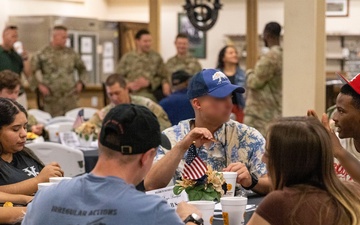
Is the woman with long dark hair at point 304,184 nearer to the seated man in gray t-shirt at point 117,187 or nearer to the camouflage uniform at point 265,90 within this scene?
the seated man in gray t-shirt at point 117,187

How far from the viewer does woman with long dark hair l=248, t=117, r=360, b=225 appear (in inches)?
104

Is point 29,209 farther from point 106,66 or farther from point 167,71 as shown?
point 106,66

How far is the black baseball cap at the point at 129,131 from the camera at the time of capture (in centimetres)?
244

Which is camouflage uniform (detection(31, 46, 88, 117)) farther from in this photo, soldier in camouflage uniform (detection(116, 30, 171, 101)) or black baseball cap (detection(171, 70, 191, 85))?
black baseball cap (detection(171, 70, 191, 85))

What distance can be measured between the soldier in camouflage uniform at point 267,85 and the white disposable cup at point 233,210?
5.24m

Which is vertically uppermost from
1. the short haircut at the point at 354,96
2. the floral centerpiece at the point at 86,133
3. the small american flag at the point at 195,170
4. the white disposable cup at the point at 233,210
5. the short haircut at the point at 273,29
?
the short haircut at the point at 273,29

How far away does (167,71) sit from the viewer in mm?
10836

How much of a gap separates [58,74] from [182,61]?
161 cm

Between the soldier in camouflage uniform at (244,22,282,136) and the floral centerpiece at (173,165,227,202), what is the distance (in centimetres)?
498

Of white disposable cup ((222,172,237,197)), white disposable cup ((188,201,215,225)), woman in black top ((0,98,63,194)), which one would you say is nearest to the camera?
white disposable cup ((188,201,215,225))

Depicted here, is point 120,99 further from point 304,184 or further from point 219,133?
point 304,184

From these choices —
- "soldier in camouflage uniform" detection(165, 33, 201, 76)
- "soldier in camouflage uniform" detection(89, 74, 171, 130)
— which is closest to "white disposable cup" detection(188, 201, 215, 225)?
"soldier in camouflage uniform" detection(89, 74, 171, 130)

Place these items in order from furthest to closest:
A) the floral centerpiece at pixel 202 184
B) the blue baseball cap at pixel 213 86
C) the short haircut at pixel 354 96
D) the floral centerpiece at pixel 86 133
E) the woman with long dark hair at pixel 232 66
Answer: the woman with long dark hair at pixel 232 66 → the floral centerpiece at pixel 86 133 → the blue baseball cap at pixel 213 86 → the short haircut at pixel 354 96 → the floral centerpiece at pixel 202 184

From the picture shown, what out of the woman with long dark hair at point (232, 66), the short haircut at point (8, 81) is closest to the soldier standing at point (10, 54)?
the woman with long dark hair at point (232, 66)
